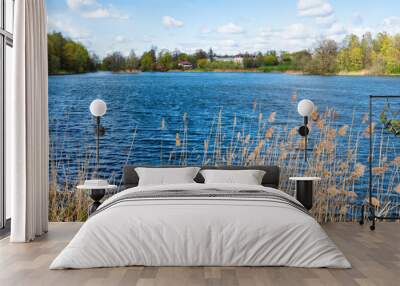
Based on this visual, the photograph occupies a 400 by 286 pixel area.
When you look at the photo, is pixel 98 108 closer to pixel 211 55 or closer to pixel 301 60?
pixel 211 55

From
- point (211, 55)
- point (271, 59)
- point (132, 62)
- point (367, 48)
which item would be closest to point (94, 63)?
point (132, 62)

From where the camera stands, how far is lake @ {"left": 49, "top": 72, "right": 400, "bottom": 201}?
7.45m

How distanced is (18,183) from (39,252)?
2.78 ft

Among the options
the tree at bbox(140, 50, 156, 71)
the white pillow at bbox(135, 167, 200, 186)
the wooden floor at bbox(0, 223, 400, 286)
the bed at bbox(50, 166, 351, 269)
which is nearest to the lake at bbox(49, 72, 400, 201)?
the tree at bbox(140, 50, 156, 71)

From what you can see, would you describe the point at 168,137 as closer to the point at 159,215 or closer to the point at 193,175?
the point at 193,175

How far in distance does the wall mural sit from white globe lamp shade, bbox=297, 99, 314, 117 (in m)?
0.46

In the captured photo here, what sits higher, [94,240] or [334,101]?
[334,101]

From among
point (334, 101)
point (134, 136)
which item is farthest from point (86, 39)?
point (334, 101)

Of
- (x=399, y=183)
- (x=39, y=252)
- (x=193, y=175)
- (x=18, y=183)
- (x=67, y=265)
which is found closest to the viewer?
(x=67, y=265)

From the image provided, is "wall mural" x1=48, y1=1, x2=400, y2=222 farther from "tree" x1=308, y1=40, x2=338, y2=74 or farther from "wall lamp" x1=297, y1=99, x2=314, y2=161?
"wall lamp" x1=297, y1=99, x2=314, y2=161

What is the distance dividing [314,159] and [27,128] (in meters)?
3.67

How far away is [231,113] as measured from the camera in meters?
7.61

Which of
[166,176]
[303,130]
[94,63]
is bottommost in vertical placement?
[166,176]

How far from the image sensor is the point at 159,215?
4.48 metres
